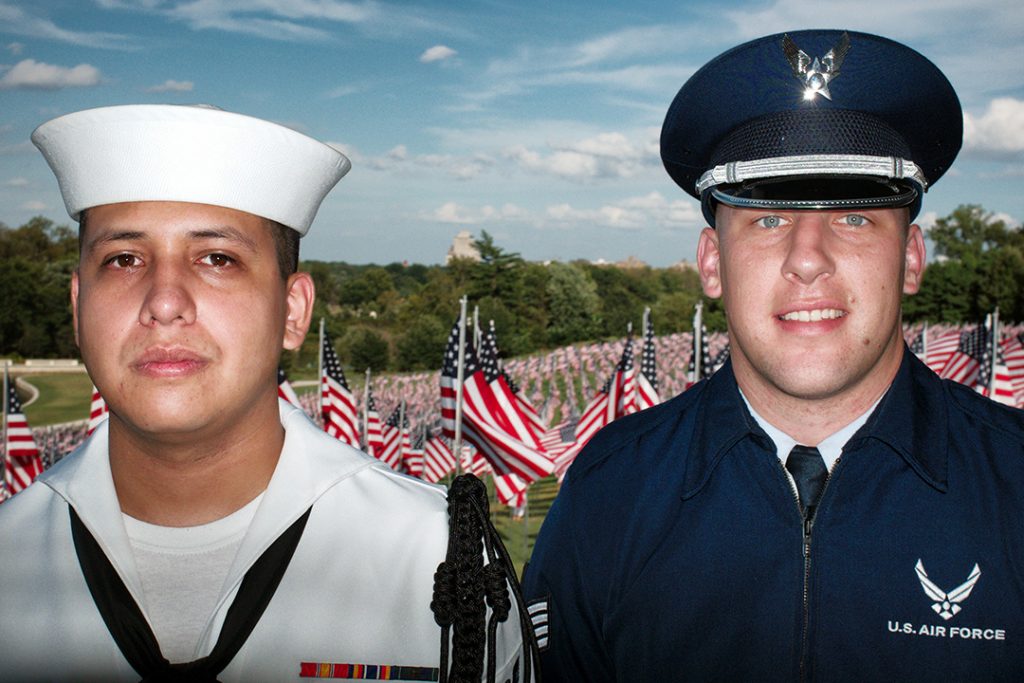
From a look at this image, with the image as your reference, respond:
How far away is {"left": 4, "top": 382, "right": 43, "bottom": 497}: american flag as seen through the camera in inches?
556

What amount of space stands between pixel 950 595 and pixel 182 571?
79.0 inches

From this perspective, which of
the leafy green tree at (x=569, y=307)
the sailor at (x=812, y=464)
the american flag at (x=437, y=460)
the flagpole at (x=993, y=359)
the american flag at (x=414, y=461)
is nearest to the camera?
the sailor at (x=812, y=464)

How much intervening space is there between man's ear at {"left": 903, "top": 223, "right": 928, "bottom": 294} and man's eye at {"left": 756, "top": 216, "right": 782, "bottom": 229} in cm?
38

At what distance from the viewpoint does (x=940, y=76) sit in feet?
8.23

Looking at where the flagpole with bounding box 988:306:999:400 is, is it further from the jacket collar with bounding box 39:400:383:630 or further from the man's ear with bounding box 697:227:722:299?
the jacket collar with bounding box 39:400:383:630

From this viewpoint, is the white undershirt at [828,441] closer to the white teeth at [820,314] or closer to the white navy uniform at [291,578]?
the white teeth at [820,314]

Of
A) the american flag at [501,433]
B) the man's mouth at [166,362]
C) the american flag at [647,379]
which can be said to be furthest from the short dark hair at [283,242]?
the american flag at [647,379]

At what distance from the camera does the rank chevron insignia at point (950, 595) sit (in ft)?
7.55

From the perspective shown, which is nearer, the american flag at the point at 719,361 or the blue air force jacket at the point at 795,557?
the blue air force jacket at the point at 795,557

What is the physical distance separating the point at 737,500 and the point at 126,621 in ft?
5.47

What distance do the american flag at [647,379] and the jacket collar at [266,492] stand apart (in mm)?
11224

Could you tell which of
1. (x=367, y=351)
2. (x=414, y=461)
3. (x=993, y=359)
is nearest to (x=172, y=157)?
(x=993, y=359)

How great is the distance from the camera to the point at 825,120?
8.02 feet

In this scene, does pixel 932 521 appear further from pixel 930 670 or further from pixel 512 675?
pixel 512 675
